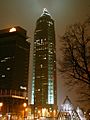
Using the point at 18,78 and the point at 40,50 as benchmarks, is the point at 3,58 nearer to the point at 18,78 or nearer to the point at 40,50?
the point at 18,78

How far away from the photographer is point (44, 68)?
131875 mm

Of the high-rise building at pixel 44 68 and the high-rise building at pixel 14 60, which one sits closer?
the high-rise building at pixel 14 60

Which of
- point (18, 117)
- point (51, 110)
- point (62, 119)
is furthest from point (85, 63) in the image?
point (51, 110)

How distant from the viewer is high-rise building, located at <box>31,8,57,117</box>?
409 feet

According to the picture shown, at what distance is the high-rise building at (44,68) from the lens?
409 feet

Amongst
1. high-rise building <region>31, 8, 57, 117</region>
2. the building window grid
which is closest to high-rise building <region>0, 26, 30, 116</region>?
high-rise building <region>31, 8, 57, 117</region>

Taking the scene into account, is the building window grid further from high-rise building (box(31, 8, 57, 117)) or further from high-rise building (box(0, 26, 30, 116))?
high-rise building (box(0, 26, 30, 116))

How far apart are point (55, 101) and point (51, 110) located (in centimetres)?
1178

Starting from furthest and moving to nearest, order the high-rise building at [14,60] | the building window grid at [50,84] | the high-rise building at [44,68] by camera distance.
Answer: the building window grid at [50,84] < the high-rise building at [44,68] < the high-rise building at [14,60]

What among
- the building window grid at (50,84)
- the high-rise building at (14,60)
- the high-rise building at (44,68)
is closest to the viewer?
the high-rise building at (14,60)

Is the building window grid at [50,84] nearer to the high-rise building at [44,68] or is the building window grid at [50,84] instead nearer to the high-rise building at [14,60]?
the high-rise building at [44,68]

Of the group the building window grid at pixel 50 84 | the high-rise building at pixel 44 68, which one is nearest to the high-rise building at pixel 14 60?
the high-rise building at pixel 44 68

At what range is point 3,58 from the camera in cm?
10362

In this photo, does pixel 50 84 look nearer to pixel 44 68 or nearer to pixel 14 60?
pixel 44 68
